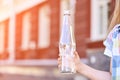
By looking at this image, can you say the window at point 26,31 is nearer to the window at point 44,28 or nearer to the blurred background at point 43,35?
the blurred background at point 43,35

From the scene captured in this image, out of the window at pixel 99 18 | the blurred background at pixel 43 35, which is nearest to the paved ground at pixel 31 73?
the blurred background at pixel 43 35

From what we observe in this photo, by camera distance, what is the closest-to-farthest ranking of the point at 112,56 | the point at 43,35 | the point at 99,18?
the point at 112,56
the point at 99,18
the point at 43,35

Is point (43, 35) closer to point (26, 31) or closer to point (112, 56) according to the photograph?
point (26, 31)

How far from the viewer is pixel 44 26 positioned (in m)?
3.27

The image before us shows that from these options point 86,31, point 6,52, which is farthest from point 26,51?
point 86,31

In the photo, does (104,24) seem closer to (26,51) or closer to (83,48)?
(83,48)

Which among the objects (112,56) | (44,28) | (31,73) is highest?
(44,28)

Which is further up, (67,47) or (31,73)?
(67,47)

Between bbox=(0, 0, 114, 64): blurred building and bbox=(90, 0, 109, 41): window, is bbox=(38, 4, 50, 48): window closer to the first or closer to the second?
bbox=(0, 0, 114, 64): blurred building

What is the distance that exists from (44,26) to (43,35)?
0.26 feet

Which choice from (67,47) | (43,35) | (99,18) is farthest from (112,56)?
(43,35)

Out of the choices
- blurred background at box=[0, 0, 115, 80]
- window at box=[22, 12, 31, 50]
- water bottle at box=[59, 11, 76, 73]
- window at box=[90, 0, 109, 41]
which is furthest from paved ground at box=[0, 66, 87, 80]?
water bottle at box=[59, 11, 76, 73]

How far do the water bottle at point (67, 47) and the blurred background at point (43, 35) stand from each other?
153 cm

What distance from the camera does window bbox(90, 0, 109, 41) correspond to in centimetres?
298
